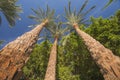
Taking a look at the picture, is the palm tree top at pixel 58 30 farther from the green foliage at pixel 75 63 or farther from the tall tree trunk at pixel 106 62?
the tall tree trunk at pixel 106 62

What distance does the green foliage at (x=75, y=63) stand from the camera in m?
22.6

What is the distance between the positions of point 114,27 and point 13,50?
12843 millimetres

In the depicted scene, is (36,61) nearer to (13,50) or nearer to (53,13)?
(53,13)

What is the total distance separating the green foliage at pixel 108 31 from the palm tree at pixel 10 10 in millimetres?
7333

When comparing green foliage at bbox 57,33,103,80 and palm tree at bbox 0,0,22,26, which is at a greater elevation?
palm tree at bbox 0,0,22,26

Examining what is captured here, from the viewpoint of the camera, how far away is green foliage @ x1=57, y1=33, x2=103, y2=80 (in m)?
22.6

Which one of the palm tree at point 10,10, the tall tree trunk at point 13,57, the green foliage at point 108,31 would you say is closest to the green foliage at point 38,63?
the palm tree at point 10,10

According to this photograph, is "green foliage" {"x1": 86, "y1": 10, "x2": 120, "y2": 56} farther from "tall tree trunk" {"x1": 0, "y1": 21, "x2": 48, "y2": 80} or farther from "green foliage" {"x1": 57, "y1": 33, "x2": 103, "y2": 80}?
"tall tree trunk" {"x1": 0, "y1": 21, "x2": 48, "y2": 80}

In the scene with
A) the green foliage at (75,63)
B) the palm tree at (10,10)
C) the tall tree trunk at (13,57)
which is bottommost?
the tall tree trunk at (13,57)

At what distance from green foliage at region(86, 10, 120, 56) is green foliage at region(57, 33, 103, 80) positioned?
6.37 ft

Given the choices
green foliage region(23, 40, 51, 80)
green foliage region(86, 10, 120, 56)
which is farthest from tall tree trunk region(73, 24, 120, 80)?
green foliage region(23, 40, 51, 80)

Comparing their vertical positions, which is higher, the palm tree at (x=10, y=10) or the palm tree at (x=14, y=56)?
the palm tree at (x=10, y=10)

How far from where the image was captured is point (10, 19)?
24906mm

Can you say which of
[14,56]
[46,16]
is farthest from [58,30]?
[14,56]
